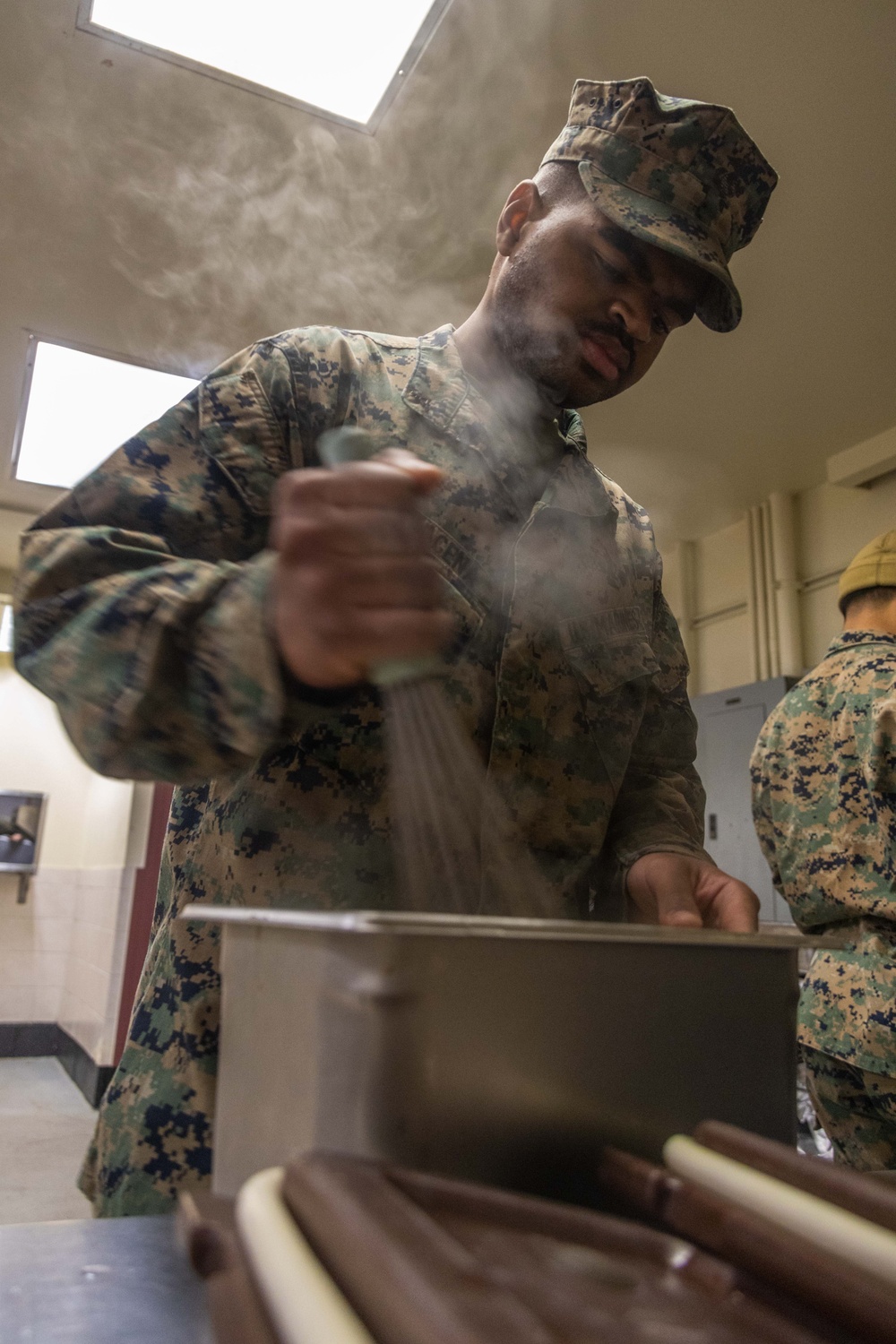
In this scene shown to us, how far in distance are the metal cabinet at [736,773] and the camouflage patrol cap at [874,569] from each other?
1.64 meters

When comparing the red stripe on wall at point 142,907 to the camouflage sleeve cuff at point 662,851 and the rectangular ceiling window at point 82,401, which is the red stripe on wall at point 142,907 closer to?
the rectangular ceiling window at point 82,401

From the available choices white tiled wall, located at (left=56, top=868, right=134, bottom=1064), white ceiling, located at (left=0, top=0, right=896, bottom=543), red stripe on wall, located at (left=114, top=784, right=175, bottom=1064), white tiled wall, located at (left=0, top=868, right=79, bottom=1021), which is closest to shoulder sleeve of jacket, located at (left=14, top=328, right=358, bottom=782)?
white ceiling, located at (left=0, top=0, right=896, bottom=543)

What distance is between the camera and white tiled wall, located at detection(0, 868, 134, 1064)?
5160mm

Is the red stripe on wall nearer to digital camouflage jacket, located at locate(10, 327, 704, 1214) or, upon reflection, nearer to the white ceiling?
the white ceiling

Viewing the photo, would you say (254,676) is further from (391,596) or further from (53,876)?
(53,876)

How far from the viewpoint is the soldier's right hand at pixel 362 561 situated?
0.49 m

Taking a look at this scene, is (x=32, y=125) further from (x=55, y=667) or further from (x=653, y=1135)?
(x=653, y=1135)

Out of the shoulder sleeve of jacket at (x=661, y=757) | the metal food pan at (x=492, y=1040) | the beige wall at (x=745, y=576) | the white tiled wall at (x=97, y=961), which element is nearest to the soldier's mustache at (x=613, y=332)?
the shoulder sleeve of jacket at (x=661, y=757)

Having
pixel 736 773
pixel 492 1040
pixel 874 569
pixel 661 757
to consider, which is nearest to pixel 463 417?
pixel 661 757

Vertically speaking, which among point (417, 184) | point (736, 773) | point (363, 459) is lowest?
point (363, 459)

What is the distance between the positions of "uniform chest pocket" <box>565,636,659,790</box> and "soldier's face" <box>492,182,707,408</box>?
269mm

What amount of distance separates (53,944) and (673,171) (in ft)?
19.6

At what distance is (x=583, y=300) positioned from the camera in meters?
0.92

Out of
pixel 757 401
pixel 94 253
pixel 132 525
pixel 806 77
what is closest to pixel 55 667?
pixel 132 525
